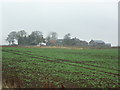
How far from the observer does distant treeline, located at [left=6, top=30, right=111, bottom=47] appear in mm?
4574

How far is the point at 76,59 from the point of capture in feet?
18.1

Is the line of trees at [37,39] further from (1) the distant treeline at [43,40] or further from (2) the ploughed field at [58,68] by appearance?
(2) the ploughed field at [58,68]

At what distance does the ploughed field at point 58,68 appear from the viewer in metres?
3.77

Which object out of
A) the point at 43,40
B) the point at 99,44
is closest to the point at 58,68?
the point at 43,40

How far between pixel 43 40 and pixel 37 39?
0.24 meters

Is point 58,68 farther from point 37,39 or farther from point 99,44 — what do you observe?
point 99,44

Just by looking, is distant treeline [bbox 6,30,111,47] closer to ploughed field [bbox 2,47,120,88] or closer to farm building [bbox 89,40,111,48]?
farm building [bbox 89,40,111,48]

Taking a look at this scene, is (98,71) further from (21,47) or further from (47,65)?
(21,47)

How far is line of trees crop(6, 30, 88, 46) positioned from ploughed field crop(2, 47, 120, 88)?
0.31 m

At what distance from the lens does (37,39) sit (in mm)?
4805

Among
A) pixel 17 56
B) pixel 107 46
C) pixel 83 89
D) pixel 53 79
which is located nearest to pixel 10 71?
pixel 17 56

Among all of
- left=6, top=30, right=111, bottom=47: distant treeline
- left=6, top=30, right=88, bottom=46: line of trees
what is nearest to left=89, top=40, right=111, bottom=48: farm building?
left=6, top=30, right=111, bottom=47: distant treeline

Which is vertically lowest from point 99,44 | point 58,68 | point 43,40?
point 58,68

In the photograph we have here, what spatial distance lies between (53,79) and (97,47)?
A: 2.05 m
